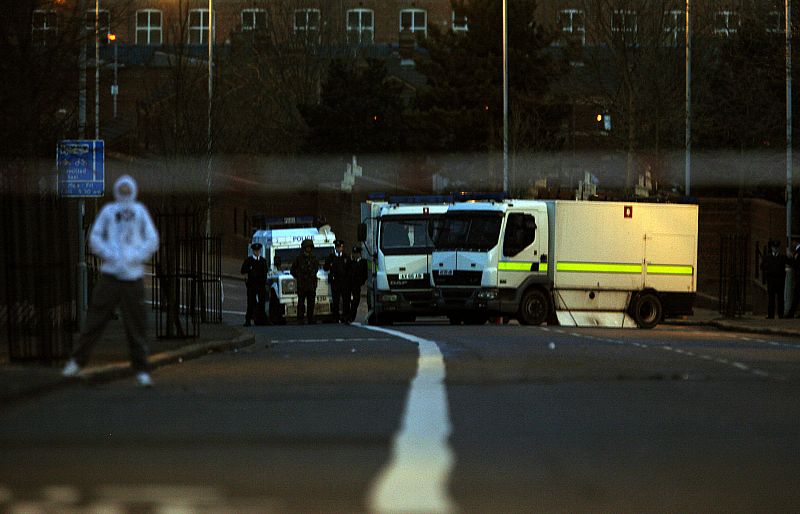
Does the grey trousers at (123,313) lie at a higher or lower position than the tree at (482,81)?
lower

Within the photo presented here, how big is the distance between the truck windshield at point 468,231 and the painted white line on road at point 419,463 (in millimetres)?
22381

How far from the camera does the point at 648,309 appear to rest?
38.2m

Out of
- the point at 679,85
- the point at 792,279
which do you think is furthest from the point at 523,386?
the point at 679,85

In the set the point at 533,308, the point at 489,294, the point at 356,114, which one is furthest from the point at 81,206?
the point at 356,114

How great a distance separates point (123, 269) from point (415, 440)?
5.46 m

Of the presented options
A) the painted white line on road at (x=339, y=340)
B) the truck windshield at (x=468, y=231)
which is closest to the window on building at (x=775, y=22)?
the truck windshield at (x=468, y=231)

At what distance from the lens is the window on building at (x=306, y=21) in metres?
79.4

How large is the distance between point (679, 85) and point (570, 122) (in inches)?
387

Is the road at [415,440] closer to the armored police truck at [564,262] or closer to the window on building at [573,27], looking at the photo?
the armored police truck at [564,262]

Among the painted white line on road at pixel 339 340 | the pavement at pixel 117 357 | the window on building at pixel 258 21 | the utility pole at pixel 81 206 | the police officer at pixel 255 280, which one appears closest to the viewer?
the pavement at pixel 117 357

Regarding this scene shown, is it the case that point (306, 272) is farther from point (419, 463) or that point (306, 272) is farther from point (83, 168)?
point (419, 463)

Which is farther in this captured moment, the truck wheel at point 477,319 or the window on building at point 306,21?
the window on building at point 306,21

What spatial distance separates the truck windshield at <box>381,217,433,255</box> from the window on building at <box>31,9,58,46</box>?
633 inches

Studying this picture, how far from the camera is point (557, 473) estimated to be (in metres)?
9.14
